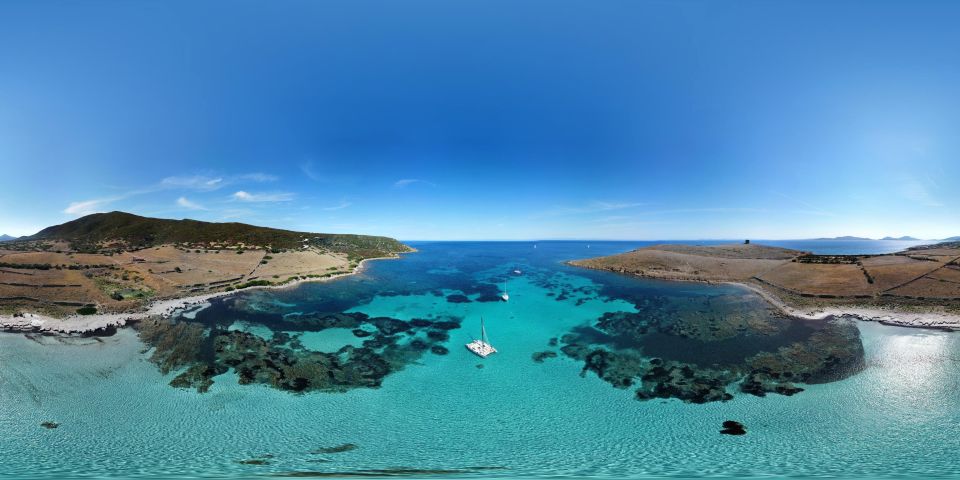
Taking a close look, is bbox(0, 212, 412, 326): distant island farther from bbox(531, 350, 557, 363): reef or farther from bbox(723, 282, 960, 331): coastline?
bbox(723, 282, 960, 331): coastline

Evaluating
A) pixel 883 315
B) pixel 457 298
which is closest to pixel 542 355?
pixel 457 298

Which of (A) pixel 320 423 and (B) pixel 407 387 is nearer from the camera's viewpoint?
(A) pixel 320 423

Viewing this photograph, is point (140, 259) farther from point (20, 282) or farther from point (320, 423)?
point (320, 423)

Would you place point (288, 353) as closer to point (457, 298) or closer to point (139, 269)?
point (457, 298)

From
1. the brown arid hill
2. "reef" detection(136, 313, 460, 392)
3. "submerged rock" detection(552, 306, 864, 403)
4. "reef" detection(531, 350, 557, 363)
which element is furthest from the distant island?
the brown arid hill

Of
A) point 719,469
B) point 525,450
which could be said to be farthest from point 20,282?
point 719,469
